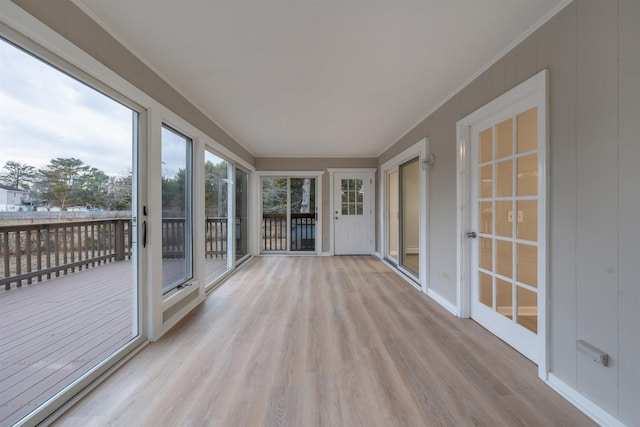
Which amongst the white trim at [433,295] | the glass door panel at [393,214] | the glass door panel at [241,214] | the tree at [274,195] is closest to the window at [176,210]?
the glass door panel at [241,214]

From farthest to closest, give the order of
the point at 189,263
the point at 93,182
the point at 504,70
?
the point at 189,263, the point at 504,70, the point at 93,182

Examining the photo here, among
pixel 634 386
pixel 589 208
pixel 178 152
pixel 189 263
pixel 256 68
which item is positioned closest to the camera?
pixel 634 386

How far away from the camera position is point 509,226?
200 centimetres

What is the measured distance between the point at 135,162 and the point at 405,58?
2305 mm

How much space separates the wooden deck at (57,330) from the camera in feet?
4.51

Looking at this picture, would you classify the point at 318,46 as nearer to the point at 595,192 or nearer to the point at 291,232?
the point at 595,192

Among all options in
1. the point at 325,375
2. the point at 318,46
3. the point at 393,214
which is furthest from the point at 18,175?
the point at 393,214

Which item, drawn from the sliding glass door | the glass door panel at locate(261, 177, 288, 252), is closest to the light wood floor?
the sliding glass door

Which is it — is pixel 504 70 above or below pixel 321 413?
above

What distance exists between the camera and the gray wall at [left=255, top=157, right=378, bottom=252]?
5652 millimetres

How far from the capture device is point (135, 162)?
1964 millimetres

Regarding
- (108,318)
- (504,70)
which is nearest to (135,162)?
(108,318)

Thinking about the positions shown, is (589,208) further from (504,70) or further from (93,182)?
(93,182)

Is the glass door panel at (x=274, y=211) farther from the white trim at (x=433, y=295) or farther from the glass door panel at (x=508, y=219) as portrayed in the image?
the glass door panel at (x=508, y=219)
